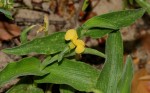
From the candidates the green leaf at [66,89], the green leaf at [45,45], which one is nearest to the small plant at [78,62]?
the green leaf at [45,45]

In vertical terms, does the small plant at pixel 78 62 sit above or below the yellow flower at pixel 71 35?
below

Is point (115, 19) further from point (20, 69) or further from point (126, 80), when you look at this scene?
point (20, 69)

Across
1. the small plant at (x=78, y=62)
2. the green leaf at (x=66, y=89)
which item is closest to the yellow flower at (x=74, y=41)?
the small plant at (x=78, y=62)

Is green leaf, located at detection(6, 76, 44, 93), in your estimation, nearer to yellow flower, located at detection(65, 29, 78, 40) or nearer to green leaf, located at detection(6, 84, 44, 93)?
green leaf, located at detection(6, 84, 44, 93)

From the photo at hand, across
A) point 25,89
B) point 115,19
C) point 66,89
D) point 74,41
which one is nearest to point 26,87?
point 25,89

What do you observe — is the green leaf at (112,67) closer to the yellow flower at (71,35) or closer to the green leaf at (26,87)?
the yellow flower at (71,35)

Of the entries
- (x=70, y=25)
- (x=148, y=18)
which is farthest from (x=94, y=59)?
(x=148, y=18)

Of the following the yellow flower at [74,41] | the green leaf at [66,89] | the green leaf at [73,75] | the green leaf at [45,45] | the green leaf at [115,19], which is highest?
the green leaf at [115,19]

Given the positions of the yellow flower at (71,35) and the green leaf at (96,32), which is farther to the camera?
the green leaf at (96,32)
